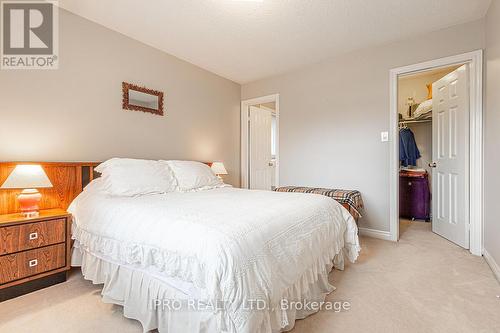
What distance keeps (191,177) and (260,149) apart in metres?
2.35

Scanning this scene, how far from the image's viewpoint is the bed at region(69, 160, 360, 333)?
3.44ft

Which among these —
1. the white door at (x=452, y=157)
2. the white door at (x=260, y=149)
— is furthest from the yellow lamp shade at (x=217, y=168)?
the white door at (x=452, y=157)

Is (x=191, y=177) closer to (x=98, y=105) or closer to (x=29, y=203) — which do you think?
(x=98, y=105)

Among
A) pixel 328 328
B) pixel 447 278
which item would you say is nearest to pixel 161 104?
pixel 328 328

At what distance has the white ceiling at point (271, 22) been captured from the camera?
2.25 meters

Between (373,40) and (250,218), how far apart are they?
9.41 ft

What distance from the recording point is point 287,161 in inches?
155

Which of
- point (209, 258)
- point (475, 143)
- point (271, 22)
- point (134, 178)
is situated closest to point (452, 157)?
point (475, 143)

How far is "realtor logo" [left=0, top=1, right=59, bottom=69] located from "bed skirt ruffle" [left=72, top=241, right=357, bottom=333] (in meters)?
1.80

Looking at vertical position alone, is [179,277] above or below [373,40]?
below

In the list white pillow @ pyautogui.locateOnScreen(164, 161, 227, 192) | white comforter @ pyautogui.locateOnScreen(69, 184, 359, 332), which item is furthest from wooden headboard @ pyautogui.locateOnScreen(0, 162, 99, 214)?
white pillow @ pyautogui.locateOnScreen(164, 161, 227, 192)

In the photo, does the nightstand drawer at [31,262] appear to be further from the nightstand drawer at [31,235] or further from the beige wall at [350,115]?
the beige wall at [350,115]

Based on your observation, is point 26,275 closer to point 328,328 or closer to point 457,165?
point 328,328

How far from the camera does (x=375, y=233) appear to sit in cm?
317
